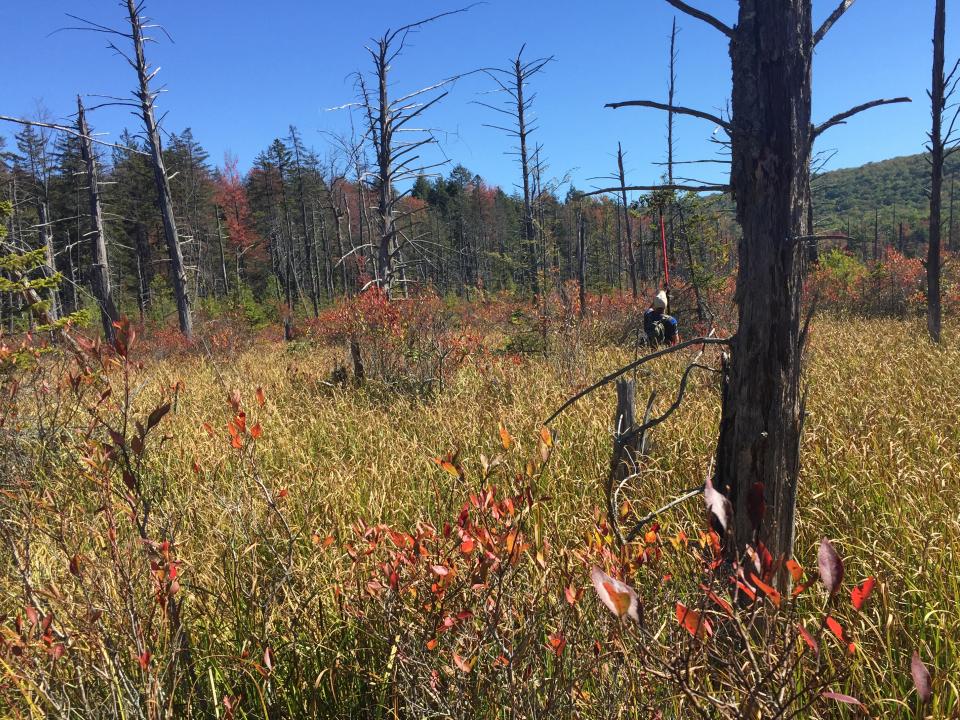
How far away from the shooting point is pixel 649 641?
135 centimetres

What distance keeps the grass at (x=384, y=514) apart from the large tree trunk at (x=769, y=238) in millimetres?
580

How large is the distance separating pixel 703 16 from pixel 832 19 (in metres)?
0.41

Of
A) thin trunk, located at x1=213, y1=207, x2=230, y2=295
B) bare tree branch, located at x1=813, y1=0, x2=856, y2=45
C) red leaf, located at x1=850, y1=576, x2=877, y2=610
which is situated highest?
thin trunk, located at x1=213, y1=207, x2=230, y2=295

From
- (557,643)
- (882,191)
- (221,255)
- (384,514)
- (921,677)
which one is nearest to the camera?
(921,677)

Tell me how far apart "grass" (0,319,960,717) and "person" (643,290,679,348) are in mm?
2029

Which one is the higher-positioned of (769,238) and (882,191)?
(882,191)

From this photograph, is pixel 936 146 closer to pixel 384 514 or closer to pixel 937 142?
pixel 937 142

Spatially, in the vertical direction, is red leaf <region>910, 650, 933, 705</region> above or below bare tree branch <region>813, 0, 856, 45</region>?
below

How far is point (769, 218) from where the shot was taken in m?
1.68

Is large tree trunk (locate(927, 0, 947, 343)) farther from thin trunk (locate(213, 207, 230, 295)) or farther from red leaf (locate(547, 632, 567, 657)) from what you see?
thin trunk (locate(213, 207, 230, 295))

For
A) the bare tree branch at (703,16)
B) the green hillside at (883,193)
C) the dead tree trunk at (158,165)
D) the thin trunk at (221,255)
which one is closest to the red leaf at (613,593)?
the bare tree branch at (703,16)

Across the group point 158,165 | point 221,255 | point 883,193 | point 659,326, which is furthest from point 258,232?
point 883,193

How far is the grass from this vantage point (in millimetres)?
1808

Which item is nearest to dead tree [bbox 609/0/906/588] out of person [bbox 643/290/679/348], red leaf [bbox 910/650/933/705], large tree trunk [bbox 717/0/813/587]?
large tree trunk [bbox 717/0/813/587]
